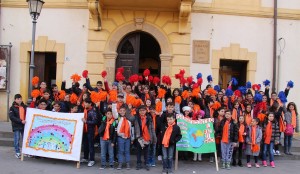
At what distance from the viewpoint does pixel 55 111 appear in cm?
816

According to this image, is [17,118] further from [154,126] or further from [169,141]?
[169,141]

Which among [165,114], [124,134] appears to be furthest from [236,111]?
[124,134]

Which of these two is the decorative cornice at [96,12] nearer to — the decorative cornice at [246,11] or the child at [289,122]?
the decorative cornice at [246,11]

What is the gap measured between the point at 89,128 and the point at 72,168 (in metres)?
0.97

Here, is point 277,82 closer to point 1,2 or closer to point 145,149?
point 145,149

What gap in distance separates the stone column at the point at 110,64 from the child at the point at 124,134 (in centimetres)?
402

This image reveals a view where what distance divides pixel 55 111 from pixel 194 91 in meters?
3.49

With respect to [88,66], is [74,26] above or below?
above

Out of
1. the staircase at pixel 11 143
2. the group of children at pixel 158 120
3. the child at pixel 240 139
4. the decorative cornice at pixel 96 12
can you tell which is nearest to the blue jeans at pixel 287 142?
the group of children at pixel 158 120

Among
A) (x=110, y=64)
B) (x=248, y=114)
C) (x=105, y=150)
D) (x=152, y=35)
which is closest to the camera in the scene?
(x=105, y=150)

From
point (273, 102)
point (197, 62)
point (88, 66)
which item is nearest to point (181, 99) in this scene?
point (273, 102)

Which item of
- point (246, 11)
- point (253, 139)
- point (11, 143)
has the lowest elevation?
point (11, 143)

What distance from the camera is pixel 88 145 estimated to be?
8055 millimetres

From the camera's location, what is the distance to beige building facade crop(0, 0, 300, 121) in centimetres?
1166
